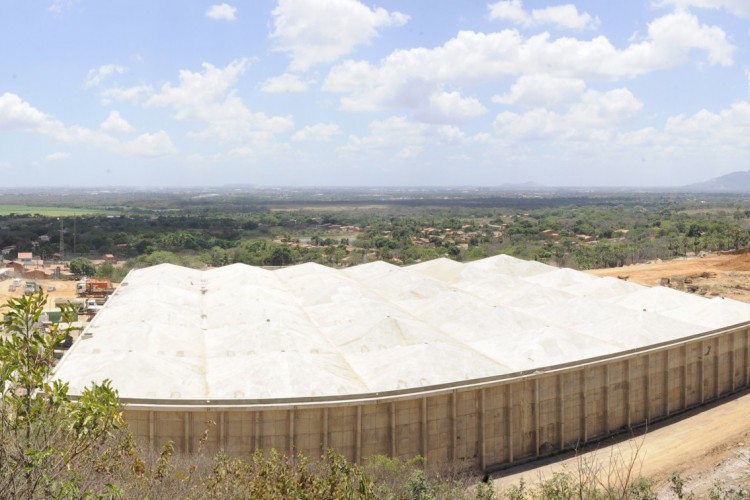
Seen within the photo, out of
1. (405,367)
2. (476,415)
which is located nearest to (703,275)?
(476,415)

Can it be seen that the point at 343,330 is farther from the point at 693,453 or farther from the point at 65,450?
the point at 65,450

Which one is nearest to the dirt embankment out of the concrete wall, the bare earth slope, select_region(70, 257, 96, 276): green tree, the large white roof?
the large white roof

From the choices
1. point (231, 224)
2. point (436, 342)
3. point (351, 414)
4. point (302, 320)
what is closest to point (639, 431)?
point (436, 342)

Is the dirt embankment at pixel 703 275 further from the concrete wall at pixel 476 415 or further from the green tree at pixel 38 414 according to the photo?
the green tree at pixel 38 414

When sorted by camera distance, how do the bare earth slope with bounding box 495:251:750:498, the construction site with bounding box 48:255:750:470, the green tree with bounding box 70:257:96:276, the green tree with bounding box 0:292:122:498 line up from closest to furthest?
the green tree with bounding box 0:292:122:498 → the construction site with bounding box 48:255:750:470 → the bare earth slope with bounding box 495:251:750:498 → the green tree with bounding box 70:257:96:276

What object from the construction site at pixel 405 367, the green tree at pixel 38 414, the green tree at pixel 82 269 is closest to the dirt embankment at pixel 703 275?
the construction site at pixel 405 367

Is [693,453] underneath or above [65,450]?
underneath

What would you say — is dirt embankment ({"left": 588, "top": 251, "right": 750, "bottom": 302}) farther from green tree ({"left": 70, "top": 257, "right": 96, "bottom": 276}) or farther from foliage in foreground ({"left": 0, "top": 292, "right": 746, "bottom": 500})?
green tree ({"left": 70, "top": 257, "right": 96, "bottom": 276})
